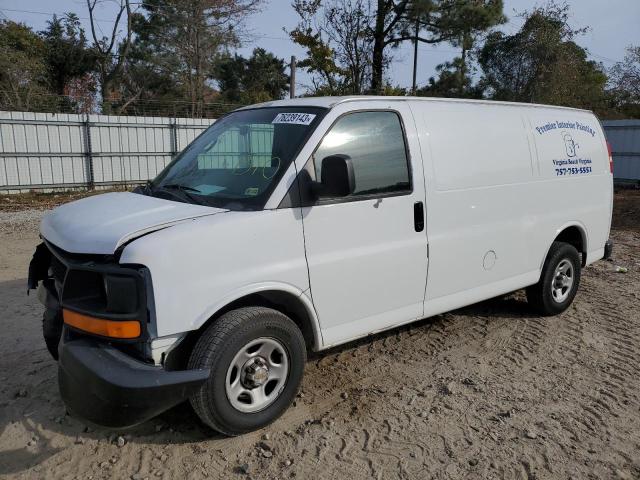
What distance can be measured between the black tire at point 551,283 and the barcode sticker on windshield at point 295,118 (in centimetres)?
303

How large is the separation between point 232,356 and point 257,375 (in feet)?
0.91

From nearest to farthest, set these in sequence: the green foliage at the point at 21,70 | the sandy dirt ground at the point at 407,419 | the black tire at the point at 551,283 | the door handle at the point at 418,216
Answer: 1. the sandy dirt ground at the point at 407,419
2. the door handle at the point at 418,216
3. the black tire at the point at 551,283
4. the green foliage at the point at 21,70

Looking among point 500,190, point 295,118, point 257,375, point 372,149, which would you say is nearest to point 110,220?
point 257,375

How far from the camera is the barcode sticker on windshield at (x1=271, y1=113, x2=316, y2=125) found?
11.6 ft

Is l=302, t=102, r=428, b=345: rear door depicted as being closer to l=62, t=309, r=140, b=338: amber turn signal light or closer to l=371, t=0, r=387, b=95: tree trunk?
l=62, t=309, r=140, b=338: amber turn signal light

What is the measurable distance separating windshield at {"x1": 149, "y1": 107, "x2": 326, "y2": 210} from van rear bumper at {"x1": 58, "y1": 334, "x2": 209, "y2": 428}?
1081 mm

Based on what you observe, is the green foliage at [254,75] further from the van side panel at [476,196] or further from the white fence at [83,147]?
the van side panel at [476,196]

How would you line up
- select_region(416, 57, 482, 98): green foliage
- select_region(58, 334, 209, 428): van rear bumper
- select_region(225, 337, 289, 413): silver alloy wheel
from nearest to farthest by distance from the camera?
select_region(58, 334, 209, 428): van rear bumper → select_region(225, 337, 289, 413): silver alloy wheel → select_region(416, 57, 482, 98): green foliage

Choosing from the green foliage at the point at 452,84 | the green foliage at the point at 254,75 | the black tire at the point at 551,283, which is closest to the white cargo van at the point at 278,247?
the black tire at the point at 551,283

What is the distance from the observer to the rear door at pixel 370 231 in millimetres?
3438

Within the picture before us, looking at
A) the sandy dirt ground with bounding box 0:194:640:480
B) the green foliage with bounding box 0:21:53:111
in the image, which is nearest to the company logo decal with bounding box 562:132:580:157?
the sandy dirt ground with bounding box 0:194:640:480

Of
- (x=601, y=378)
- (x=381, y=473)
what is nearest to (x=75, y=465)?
(x=381, y=473)

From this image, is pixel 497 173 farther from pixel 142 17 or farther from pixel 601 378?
pixel 142 17

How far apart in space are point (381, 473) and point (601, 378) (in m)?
2.19
